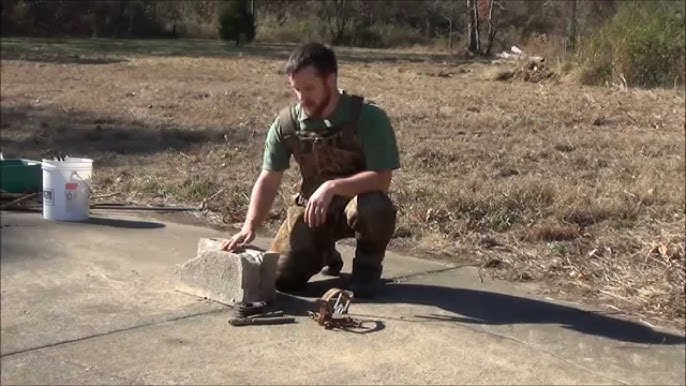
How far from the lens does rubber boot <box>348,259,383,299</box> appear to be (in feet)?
16.1

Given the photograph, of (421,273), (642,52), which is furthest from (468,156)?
(642,52)

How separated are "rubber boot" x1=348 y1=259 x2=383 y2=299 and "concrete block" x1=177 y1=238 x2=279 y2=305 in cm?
40

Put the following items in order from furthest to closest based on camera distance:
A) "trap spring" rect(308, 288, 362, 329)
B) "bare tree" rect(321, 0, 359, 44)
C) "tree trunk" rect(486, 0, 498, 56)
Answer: "bare tree" rect(321, 0, 359, 44) < "tree trunk" rect(486, 0, 498, 56) < "trap spring" rect(308, 288, 362, 329)

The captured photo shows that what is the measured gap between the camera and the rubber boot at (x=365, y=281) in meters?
4.91

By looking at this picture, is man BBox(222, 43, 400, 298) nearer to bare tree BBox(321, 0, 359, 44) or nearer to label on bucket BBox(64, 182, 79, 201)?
label on bucket BBox(64, 182, 79, 201)

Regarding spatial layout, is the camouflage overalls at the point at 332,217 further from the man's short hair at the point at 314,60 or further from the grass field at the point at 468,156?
the grass field at the point at 468,156

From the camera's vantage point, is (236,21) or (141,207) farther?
(236,21)

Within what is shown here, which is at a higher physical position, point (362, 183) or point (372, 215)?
point (362, 183)

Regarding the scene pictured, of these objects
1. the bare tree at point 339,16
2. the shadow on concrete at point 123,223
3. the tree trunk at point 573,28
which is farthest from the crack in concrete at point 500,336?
the bare tree at point 339,16

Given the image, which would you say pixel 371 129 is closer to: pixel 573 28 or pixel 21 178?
pixel 21 178

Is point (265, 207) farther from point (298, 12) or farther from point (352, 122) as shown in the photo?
point (298, 12)

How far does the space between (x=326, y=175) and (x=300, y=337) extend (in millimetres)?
963

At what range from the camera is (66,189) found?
616 cm

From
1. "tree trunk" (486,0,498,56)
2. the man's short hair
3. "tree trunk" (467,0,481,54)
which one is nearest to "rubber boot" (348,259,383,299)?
the man's short hair
